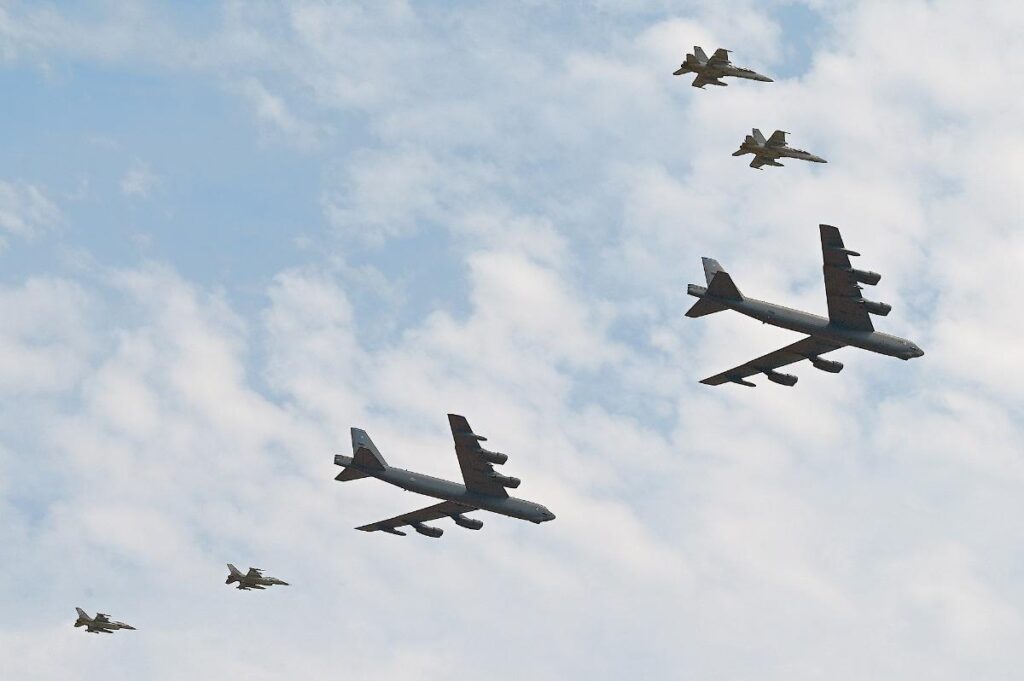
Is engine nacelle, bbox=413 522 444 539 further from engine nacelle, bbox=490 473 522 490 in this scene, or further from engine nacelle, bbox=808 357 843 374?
engine nacelle, bbox=808 357 843 374

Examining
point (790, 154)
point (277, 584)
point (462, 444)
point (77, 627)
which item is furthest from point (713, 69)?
point (77, 627)

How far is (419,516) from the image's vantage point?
12619 centimetres

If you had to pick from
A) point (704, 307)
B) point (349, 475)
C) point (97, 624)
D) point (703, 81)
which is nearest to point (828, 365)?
point (704, 307)

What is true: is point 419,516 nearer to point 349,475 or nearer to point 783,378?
point 349,475

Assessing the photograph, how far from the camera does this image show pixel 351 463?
119 m

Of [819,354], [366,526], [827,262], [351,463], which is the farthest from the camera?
[366,526]

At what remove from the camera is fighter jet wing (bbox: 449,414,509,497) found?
116 metres

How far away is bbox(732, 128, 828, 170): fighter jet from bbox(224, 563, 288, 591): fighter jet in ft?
168

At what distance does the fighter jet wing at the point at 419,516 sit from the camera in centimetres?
12312

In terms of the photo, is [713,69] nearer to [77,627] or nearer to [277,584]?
[277,584]

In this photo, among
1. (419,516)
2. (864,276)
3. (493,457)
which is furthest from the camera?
(419,516)

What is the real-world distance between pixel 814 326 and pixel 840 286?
3474 mm

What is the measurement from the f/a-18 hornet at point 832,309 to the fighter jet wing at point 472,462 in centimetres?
1950

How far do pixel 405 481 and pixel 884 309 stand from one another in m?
37.0
